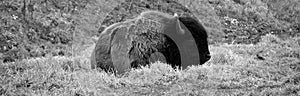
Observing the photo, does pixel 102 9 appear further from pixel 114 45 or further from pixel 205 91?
pixel 205 91

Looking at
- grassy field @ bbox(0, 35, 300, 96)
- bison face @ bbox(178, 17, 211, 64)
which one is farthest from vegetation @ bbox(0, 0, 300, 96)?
bison face @ bbox(178, 17, 211, 64)

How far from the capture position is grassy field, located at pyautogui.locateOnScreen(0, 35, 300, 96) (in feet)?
19.9

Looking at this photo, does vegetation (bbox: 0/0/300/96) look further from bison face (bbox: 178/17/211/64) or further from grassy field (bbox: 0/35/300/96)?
bison face (bbox: 178/17/211/64)

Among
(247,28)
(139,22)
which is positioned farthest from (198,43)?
(247,28)

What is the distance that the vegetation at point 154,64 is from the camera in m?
6.46

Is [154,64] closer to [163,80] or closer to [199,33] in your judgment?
[163,80]

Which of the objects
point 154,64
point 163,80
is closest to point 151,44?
point 154,64

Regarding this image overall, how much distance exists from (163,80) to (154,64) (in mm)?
912

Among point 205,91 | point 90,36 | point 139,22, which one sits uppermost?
point 139,22

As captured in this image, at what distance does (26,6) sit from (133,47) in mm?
8260

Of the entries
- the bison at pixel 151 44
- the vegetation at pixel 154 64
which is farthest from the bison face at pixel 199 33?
the vegetation at pixel 154 64

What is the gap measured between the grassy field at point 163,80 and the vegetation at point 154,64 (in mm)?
17

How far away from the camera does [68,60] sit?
30.3ft

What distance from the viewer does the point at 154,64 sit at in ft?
26.3
